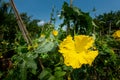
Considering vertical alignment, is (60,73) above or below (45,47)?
below

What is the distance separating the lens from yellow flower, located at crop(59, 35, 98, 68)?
154 centimetres

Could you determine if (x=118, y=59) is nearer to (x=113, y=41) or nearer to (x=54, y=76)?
(x=113, y=41)

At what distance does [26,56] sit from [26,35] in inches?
4.0

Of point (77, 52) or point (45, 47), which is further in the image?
point (77, 52)

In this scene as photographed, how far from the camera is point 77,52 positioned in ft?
5.50

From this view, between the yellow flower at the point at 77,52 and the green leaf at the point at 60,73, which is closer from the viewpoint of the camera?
the yellow flower at the point at 77,52

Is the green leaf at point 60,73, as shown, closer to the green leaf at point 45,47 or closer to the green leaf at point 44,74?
the green leaf at point 44,74

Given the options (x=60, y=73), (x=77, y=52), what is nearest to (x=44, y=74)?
(x=60, y=73)

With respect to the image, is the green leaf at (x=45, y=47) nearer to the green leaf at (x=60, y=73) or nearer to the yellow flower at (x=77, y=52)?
the yellow flower at (x=77, y=52)

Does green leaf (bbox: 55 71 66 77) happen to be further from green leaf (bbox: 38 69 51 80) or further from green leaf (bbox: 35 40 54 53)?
green leaf (bbox: 35 40 54 53)

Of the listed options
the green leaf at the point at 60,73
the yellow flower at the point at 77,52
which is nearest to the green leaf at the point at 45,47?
the yellow flower at the point at 77,52

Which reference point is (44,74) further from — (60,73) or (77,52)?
(77,52)

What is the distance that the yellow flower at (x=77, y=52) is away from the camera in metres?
1.54

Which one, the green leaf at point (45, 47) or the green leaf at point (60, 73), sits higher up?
the green leaf at point (45, 47)
